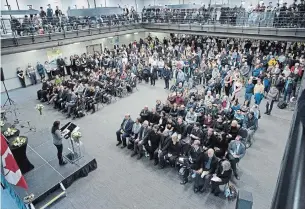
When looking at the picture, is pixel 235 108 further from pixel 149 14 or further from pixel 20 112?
pixel 149 14

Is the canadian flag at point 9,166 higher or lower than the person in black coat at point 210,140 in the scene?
higher

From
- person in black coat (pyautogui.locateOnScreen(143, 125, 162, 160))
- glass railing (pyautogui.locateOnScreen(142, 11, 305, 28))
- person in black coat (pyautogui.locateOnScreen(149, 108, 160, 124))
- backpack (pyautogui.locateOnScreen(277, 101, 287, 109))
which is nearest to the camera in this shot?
person in black coat (pyautogui.locateOnScreen(143, 125, 162, 160))

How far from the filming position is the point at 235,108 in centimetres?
916

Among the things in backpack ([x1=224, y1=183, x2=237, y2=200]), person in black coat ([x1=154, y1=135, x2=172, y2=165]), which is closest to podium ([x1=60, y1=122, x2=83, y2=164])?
person in black coat ([x1=154, y1=135, x2=172, y2=165])

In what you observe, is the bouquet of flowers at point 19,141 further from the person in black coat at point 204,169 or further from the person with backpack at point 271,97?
the person with backpack at point 271,97

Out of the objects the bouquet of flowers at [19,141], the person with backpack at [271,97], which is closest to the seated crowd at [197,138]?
the person with backpack at [271,97]

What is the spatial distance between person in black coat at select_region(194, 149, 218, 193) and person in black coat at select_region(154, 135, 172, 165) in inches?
48.8

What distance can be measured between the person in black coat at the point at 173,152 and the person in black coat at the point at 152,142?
49 centimetres

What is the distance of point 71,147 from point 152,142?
3.04 metres

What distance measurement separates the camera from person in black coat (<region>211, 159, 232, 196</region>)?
6.05 m

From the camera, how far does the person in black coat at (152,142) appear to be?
25.0ft

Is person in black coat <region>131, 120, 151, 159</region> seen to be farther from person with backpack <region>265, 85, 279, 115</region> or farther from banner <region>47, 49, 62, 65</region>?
banner <region>47, 49, 62, 65</region>

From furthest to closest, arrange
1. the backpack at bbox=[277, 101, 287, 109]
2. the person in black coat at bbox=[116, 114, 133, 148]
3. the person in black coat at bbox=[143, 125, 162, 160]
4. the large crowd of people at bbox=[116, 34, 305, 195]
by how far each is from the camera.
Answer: the backpack at bbox=[277, 101, 287, 109] → the person in black coat at bbox=[116, 114, 133, 148] → the person in black coat at bbox=[143, 125, 162, 160] → the large crowd of people at bbox=[116, 34, 305, 195]

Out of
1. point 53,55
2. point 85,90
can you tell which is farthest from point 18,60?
point 85,90
